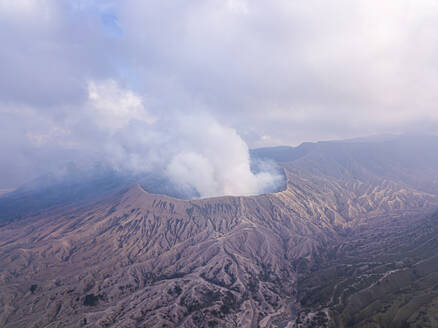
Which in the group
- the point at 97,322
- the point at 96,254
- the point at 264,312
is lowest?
the point at 264,312

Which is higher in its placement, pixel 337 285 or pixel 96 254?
pixel 96 254

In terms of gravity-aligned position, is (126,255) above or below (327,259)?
above

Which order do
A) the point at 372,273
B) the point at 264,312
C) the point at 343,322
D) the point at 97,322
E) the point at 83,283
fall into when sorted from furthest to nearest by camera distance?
the point at 83,283, the point at 372,273, the point at 264,312, the point at 97,322, the point at 343,322

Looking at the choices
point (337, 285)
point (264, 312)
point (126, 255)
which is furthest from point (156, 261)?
point (337, 285)

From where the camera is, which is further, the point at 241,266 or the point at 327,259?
the point at 327,259

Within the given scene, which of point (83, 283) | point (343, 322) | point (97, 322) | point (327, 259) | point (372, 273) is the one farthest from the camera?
point (327, 259)

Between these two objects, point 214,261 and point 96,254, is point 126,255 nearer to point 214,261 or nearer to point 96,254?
point 96,254

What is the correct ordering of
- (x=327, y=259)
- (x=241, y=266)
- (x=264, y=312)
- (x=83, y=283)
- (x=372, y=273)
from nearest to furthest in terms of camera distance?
(x=264, y=312) → (x=372, y=273) → (x=83, y=283) → (x=241, y=266) → (x=327, y=259)

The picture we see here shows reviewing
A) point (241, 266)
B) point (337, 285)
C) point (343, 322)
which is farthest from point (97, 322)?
point (337, 285)

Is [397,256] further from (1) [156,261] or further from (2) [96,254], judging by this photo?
(2) [96,254]

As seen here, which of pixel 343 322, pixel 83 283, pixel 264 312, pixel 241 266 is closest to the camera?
pixel 343 322
